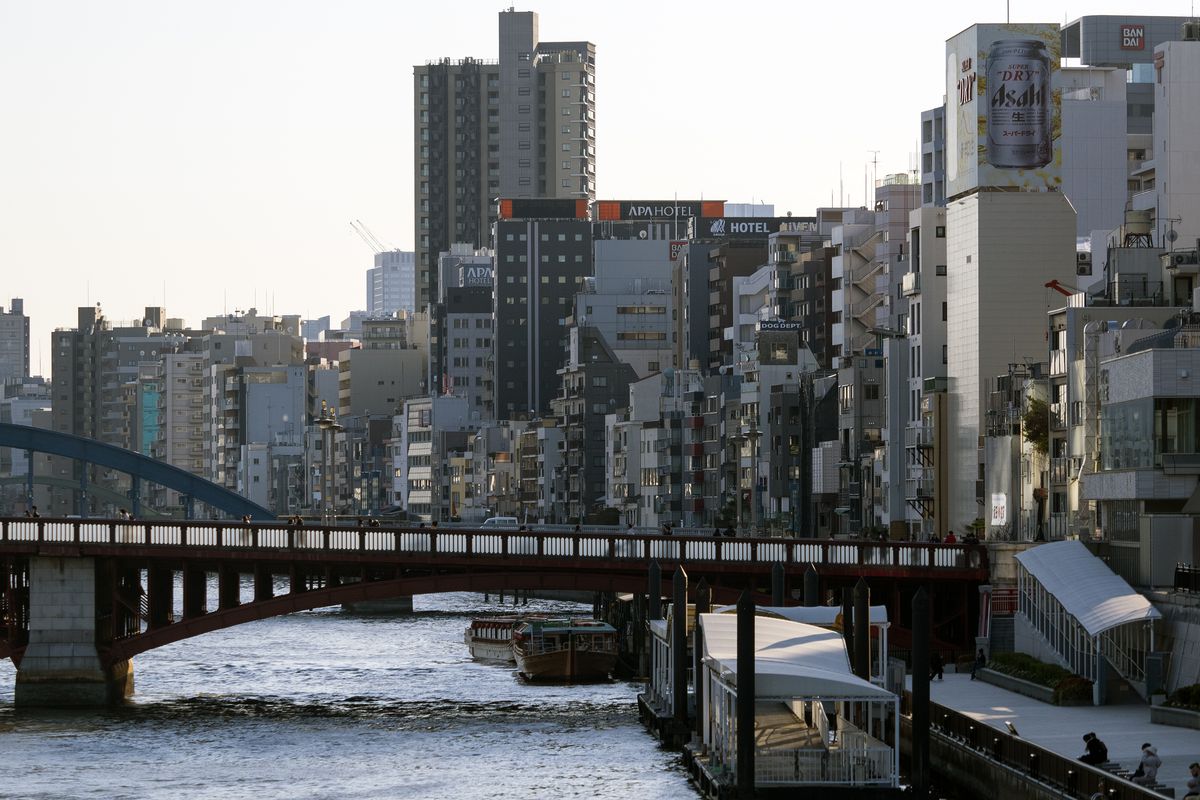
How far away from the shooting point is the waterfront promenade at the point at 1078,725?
58.2 meters

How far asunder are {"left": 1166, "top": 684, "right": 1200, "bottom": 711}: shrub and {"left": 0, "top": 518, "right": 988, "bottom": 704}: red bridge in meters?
25.6

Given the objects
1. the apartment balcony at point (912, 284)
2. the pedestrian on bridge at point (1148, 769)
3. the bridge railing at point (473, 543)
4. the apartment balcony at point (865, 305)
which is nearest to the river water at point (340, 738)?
the bridge railing at point (473, 543)

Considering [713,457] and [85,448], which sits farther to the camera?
[713,457]

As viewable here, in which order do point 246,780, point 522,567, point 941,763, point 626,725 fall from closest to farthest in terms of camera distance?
point 941,763
point 246,780
point 626,725
point 522,567

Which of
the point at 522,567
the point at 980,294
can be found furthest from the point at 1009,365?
the point at 522,567

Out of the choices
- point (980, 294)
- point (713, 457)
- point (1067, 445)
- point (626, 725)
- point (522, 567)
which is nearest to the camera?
point (626, 725)

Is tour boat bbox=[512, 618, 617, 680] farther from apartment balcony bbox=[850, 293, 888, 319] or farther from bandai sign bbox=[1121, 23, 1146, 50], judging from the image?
bandai sign bbox=[1121, 23, 1146, 50]

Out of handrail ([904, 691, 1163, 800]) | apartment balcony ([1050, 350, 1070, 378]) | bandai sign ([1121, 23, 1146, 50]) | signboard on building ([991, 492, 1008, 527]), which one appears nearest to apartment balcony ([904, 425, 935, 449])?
signboard on building ([991, 492, 1008, 527])

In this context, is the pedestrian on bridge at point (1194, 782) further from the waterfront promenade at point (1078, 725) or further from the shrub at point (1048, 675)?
the shrub at point (1048, 675)

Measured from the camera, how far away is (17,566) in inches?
3873

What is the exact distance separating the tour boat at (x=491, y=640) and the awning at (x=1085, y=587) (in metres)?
45.6

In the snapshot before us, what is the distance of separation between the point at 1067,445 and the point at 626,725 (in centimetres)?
2616

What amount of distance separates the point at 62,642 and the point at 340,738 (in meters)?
15.1

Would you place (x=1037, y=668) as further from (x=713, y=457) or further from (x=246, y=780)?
(x=713, y=457)
